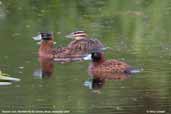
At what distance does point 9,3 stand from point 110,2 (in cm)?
282

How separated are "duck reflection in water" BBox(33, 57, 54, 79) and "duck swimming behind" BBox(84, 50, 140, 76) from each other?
0.62m

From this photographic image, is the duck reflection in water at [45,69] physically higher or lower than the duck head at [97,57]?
lower

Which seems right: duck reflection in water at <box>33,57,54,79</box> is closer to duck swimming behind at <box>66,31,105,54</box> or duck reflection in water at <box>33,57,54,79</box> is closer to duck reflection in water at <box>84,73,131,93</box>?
duck swimming behind at <box>66,31,105,54</box>

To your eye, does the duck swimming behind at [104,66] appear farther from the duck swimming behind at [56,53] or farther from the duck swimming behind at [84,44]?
the duck swimming behind at [84,44]

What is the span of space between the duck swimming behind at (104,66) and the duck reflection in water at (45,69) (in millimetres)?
624

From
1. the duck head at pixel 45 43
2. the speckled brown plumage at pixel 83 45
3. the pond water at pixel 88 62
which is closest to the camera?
the pond water at pixel 88 62

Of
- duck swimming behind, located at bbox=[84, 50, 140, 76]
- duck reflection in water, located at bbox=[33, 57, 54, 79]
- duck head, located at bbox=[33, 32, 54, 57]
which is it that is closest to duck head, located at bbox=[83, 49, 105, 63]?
duck swimming behind, located at bbox=[84, 50, 140, 76]

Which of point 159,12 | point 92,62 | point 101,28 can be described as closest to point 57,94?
point 92,62

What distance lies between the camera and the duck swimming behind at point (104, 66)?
13.3 metres

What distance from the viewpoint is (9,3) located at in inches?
968

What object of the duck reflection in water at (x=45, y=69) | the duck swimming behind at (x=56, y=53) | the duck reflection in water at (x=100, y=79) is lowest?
the duck reflection in water at (x=100, y=79)

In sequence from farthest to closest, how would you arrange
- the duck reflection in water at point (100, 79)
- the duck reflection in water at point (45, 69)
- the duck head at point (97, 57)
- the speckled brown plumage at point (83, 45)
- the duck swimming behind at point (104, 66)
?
the speckled brown plumage at point (83, 45) → the duck head at point (97, 57) → the duck swimming behind at point (104, 66) → the duck reflection in water at point (45, 69) → the duck reflection in water at point (100, 79)

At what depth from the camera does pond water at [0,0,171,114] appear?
11.1 m

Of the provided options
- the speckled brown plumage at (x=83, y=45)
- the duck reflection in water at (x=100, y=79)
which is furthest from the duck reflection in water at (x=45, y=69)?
the duck reflection in water at (x=100, y=79)
